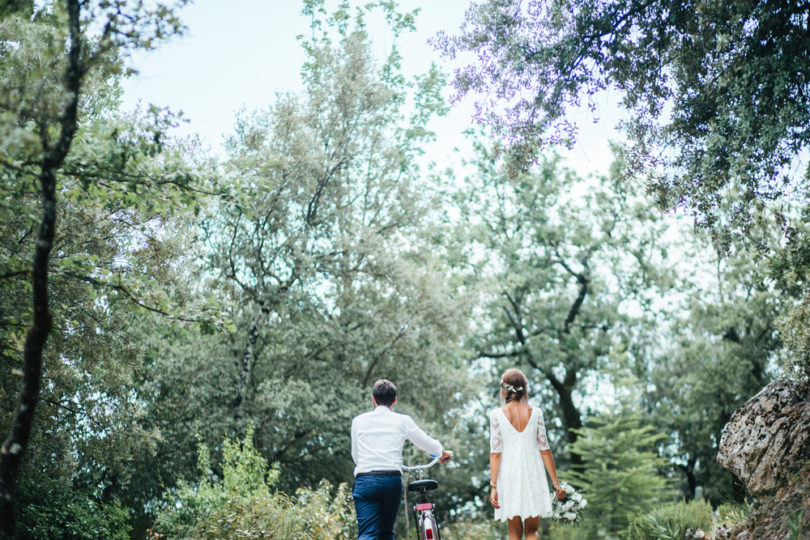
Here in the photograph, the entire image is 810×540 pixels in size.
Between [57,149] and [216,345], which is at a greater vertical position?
[216,345]

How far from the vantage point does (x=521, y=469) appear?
630 cm

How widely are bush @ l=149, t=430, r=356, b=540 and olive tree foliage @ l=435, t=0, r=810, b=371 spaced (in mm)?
5996

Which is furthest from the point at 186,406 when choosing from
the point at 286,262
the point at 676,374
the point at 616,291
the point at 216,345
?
the point at 676,374

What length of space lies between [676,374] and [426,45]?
19379 millimetres

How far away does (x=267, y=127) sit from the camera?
715 inches

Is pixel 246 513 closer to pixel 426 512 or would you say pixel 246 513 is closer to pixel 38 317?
pixel 426 512

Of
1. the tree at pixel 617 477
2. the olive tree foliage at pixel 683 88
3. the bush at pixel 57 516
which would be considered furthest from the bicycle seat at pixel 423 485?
the tree at pixel 617 477

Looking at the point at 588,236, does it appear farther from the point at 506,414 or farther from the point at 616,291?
the point at 506,414

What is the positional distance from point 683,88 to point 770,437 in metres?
4.66

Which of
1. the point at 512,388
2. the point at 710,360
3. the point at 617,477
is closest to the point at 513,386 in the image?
the point at 512,388

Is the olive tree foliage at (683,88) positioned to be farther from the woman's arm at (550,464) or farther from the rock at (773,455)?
the woman's arm at (550,464)

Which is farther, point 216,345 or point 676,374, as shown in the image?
point 676,374

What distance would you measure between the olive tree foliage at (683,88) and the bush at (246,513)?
236 inches

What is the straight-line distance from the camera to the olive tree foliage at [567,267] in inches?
960
